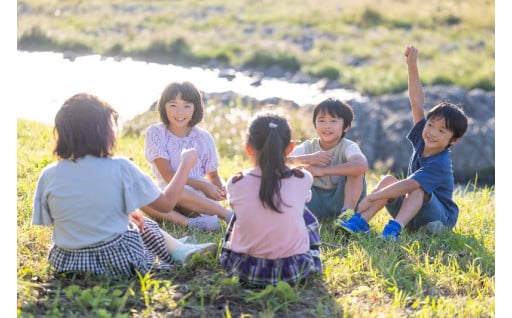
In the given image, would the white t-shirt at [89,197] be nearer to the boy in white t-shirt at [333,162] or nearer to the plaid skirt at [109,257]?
the plaid skirt at [109,257]

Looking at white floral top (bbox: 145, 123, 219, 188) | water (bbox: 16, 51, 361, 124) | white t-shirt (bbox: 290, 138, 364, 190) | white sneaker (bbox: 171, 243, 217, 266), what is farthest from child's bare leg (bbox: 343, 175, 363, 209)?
water (bbox: 16, 51, 361, 124)

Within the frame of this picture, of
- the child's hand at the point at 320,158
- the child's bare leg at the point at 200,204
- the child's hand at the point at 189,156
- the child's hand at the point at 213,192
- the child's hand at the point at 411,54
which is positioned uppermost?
the child's hand at the point at 411,54

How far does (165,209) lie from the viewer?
3.85 meters

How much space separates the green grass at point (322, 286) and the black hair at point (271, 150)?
46cm

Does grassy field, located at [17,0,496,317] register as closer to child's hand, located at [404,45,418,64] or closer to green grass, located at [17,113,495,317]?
green grass, located at [17,113,495,317]

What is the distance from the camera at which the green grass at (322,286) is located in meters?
3.51

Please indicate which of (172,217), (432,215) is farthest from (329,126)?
(172,217)

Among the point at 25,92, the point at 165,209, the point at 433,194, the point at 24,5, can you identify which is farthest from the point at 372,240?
the point at 24,5

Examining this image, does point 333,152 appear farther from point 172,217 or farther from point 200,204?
point 172,217

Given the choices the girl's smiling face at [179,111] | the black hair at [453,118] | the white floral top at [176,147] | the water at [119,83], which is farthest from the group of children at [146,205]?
the water at [119,83]

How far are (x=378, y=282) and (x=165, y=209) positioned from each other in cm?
124

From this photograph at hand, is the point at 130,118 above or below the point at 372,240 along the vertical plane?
above
